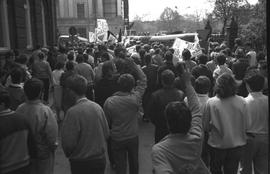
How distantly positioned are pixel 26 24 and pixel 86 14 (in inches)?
2389

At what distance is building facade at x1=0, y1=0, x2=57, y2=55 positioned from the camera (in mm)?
14969

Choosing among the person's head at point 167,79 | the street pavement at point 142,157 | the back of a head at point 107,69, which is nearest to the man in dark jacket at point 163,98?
the person's head at point 167,79

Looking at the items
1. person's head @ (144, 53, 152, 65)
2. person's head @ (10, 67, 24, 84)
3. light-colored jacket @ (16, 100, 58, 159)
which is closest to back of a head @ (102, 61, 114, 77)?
person's head @ (10, 67, 24, 84)

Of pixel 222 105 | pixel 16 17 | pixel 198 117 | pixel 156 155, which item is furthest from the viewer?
pixel 16 17

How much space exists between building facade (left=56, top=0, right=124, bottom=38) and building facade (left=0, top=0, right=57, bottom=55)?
170 feet

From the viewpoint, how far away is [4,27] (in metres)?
15.0

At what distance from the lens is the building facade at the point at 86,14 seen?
75562mm

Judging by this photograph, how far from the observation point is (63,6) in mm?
78875

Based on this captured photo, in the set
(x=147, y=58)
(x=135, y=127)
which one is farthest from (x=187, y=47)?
(x=135, y=127)

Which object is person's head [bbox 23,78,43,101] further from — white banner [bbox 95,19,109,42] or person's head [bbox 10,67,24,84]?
white banner [bbox 95,19,109,42]

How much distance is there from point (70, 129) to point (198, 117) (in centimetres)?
141

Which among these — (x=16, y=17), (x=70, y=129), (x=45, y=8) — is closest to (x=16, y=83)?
(x=70, y=129)

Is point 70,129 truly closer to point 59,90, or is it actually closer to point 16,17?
point 59,90

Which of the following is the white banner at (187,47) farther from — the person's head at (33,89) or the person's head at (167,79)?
the person's head at (33,89)
